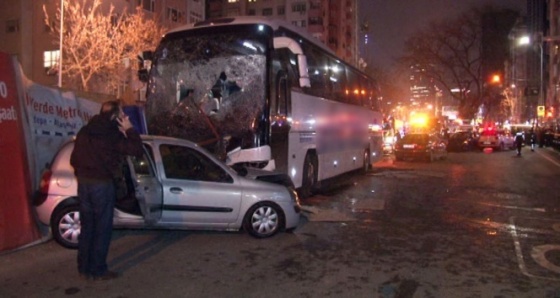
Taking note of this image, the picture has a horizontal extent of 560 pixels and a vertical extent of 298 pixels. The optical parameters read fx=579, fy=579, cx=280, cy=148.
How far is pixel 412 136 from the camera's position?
27.4 metres

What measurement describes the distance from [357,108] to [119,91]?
888 inches

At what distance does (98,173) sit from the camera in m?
5.94

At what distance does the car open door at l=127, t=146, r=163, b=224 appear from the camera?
25.8 ft

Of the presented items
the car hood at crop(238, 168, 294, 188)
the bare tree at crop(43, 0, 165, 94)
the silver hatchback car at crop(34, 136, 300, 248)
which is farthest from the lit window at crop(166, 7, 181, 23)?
the silver hatchback car at crop(34, 136, 300, 248)

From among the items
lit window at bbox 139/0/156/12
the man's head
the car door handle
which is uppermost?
lit window at bbox 139/0/156/12

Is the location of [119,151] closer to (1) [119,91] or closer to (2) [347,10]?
(1) [119,91]

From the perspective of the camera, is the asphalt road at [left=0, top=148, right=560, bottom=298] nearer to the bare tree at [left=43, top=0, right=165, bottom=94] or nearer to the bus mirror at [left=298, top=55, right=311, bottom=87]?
the bus mirror at [left=298, top=55, right=311, bottom=87]

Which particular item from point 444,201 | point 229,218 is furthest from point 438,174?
point 229,218

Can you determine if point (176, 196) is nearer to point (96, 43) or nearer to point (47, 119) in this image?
point (47, 119)

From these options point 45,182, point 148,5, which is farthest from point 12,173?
point 148,5

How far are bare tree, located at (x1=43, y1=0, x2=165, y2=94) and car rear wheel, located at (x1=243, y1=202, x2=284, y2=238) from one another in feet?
Answer: 75.3

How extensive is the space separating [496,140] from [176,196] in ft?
120

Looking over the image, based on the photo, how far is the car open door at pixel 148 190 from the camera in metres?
7.86

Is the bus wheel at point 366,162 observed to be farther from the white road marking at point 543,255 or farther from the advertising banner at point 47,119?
the white road marking at point 543,255
